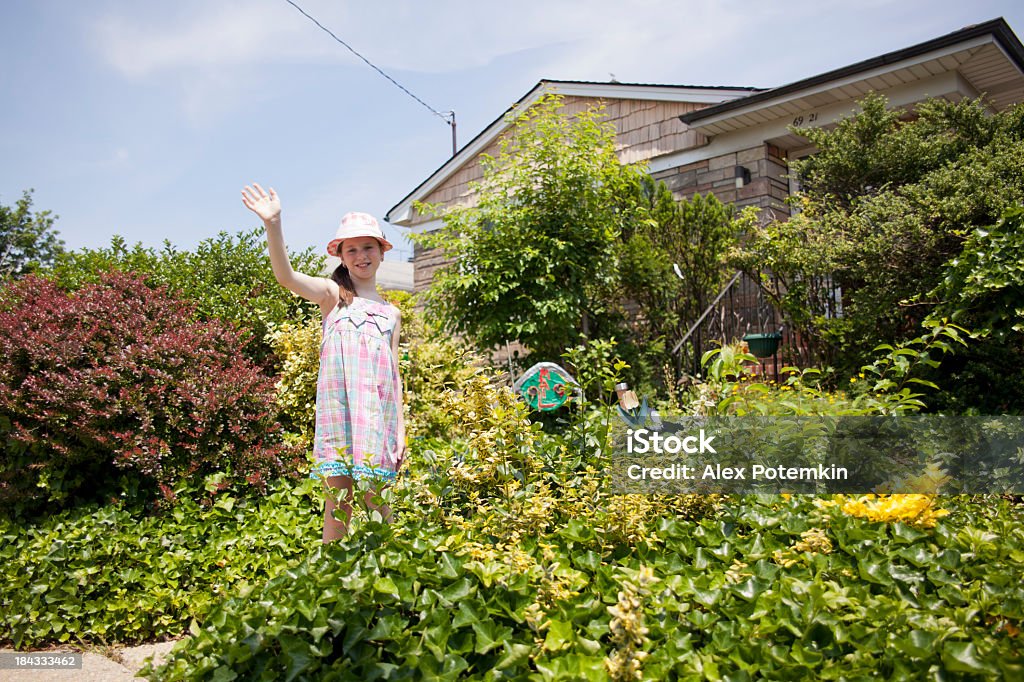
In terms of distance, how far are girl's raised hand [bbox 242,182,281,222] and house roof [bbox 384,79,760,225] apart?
6496 mm

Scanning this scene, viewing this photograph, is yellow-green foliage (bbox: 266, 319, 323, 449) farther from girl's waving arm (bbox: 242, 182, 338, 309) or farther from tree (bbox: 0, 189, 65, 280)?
tree (bbox: 0, 189, 65, 280)

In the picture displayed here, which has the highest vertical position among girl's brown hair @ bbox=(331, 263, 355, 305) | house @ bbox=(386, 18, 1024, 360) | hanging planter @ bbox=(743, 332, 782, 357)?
house @ bbox=(386, 18, 1024, 360)

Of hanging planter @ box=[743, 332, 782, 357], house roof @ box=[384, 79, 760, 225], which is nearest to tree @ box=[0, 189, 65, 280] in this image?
house roof @ box=[384, 79, 760, 225]

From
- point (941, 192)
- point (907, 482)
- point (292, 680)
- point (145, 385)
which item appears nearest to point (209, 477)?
point (145, 385)

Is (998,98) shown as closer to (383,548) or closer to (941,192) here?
(941,192)

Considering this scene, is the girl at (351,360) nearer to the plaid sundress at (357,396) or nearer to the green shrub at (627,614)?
the plaid sundress at (357,396)

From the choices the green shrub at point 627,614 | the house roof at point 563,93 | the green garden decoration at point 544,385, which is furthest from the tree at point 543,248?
the green shrub at point 627,614

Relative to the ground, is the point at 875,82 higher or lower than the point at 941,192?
higher

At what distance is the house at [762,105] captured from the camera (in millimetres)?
7148

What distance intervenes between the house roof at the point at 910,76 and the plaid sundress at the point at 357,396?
680 centimetres

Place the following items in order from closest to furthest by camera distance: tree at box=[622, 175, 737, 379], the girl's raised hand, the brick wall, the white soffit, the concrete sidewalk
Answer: the concrete sidewalk < the girl's raised hand < the white soffit < tree at box=[622, 175, 737, 379] < the brick wall

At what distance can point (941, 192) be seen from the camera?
5.56m

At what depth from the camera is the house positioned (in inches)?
281

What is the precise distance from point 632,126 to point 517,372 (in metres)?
4.22
